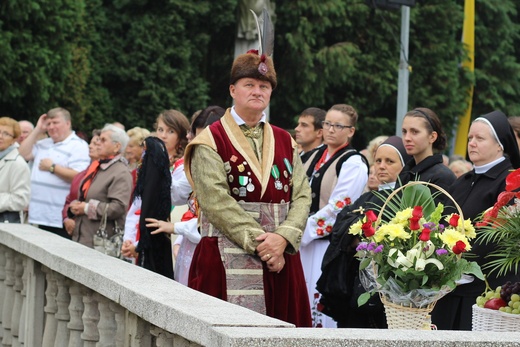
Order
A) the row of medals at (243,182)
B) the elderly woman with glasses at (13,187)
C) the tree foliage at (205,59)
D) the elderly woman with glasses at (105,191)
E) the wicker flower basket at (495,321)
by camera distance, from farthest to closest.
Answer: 1. the tree foliage at (205,59)
2. the elderly woman with glasses at (13,187)
3. the elderly woman with glasses at (105,191)
4. the row of medals at (243,182)
5. the wicker flower basket at (495,321)

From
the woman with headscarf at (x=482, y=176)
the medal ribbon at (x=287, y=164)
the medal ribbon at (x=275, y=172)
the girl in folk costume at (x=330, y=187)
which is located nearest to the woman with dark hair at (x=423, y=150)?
the woman with headscarf at (x=482, y=176)

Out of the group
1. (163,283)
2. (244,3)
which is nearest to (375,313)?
(163,283)

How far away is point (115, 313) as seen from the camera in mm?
5191

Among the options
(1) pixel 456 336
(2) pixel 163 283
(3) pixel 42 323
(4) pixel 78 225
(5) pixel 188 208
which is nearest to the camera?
(1) pixel 456 336

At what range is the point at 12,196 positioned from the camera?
10.2 m

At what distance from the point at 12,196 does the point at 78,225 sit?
2.25ft

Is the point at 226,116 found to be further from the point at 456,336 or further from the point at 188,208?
the point at 456,336

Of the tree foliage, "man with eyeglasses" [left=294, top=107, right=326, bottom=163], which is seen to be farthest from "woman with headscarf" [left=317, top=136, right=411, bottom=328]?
the tree foliage

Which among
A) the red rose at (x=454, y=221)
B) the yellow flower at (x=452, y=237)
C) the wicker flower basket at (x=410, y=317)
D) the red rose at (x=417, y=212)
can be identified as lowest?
the wicker flower basket at (x=410, y=317)

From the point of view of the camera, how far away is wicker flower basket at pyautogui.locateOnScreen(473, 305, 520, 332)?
465cm

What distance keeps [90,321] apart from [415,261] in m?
1.75

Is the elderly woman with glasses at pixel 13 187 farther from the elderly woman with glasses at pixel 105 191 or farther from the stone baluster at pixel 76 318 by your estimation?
the stone baluster at pixel 76 318

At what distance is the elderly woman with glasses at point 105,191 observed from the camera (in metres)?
9.82

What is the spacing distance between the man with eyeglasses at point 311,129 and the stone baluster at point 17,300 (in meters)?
2.78
